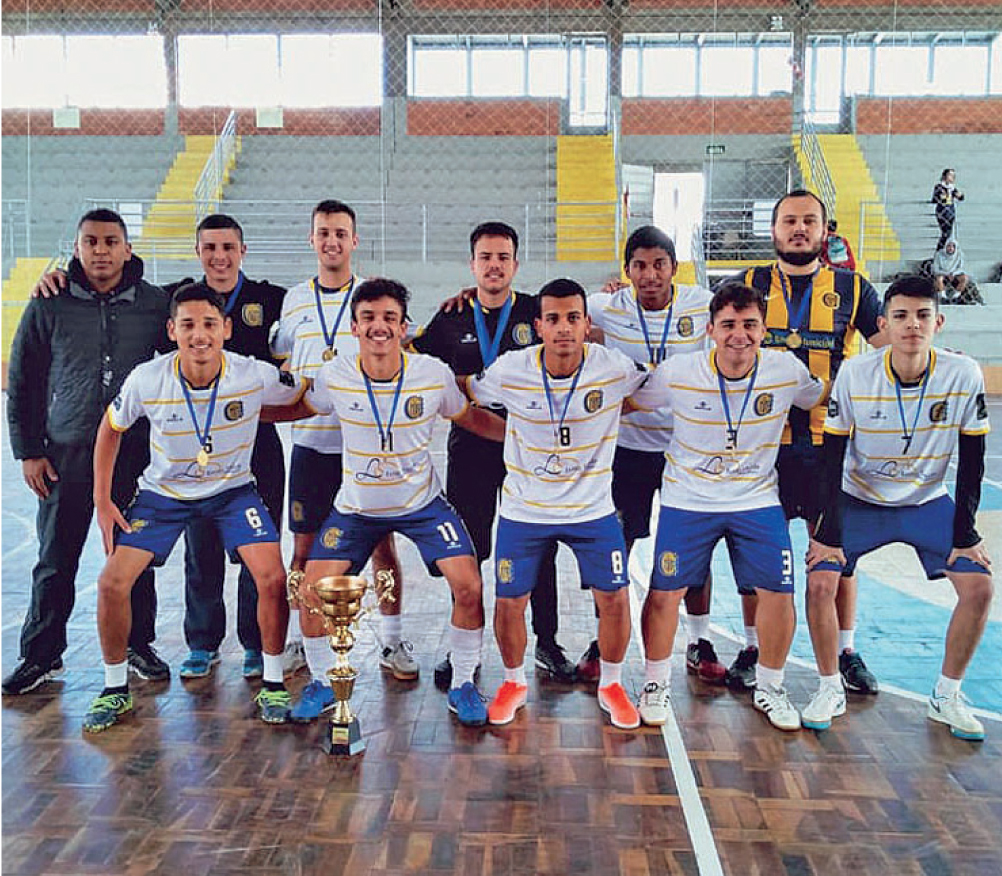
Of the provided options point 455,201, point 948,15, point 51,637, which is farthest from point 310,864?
point 948,15

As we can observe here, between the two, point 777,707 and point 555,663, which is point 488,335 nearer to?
point 555,663

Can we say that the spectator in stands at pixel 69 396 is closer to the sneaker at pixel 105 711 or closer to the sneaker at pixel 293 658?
the sneaker at pixel 105 711

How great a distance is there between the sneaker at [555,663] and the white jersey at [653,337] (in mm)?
820

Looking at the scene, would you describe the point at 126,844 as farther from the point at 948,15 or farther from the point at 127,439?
the point at 948,15

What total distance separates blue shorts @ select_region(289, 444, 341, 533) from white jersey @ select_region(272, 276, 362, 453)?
4cm

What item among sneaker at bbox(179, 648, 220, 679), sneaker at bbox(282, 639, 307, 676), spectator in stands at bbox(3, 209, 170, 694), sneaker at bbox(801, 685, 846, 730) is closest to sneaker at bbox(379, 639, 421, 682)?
sneaker at bbox(282, 639, 307, 676)

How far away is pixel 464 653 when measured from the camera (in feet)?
10.7

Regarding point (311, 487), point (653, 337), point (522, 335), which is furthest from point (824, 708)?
point (311, 487)

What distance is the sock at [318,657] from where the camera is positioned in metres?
3.25

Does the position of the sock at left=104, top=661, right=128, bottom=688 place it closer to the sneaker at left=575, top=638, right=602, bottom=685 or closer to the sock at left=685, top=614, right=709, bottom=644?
the sneaker at left=575, top=638, right=602, bottom=685

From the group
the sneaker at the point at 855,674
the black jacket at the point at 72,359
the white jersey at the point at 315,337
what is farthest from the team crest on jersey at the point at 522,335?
the sneaker at the point at 855,674

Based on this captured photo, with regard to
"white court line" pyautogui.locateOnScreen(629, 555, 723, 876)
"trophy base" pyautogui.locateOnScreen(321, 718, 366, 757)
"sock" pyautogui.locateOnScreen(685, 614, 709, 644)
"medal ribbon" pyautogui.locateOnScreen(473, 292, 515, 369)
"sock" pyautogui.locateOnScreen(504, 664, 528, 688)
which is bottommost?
"white court line" pyautogui.locateOnScreen(629, 555, 723, 876)

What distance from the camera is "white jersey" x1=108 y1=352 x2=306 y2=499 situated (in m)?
3.18

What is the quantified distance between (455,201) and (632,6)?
210 inches
